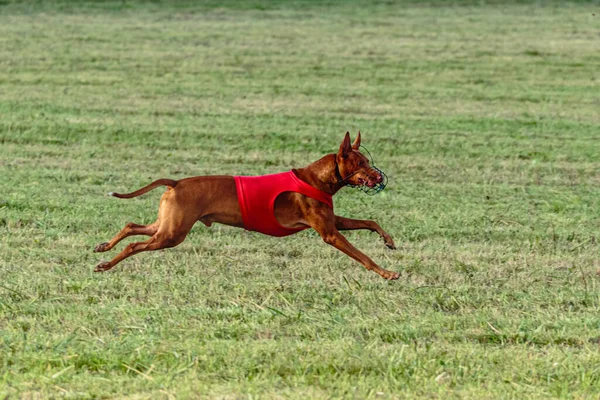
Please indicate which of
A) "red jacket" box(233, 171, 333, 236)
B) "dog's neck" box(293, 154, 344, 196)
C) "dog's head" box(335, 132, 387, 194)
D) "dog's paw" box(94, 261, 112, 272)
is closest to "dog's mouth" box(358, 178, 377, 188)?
"dog's head" box(335, 132, 387, 194)

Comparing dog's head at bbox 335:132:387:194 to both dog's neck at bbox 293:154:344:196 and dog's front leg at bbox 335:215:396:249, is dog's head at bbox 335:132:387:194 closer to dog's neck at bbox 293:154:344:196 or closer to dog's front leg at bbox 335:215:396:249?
dog's neck at bbox 293:154:344:196

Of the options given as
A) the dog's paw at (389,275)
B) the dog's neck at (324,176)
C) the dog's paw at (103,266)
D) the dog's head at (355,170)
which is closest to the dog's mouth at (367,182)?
the dog's head at (355,170)

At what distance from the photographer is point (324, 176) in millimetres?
6973

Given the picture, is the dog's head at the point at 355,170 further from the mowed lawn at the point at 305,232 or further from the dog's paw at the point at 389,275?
the mowed lawn at the point at 305,232

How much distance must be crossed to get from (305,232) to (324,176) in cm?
214

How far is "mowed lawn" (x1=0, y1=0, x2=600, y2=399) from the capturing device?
543 cm

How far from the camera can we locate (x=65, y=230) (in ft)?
29.2

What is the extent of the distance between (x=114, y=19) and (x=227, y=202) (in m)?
21.0

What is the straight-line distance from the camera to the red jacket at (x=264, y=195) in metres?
6.84

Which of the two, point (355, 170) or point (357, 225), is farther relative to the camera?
point (357, 225)

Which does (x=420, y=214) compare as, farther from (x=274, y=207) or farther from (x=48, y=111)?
(x=48, y=111)

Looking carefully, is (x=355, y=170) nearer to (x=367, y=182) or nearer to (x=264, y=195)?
(x=367, y=182)

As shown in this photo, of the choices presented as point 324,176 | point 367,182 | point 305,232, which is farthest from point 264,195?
point 305,232

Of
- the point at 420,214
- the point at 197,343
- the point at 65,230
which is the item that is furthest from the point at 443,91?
the point at 197,343
